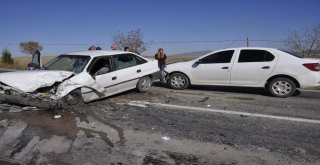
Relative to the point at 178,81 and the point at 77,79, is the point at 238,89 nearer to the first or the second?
the point at 178,81

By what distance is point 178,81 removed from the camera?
440 inches

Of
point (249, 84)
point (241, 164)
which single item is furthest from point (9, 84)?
point (249, 84)

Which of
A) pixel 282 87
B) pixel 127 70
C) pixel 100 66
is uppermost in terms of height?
pixel 100 66

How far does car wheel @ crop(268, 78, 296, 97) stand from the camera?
9.52 m

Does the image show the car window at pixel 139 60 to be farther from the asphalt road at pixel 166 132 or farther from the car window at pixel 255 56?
the car window at pixel 255 56

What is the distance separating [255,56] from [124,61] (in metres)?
3.85

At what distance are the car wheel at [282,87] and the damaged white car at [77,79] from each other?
3.50 metres

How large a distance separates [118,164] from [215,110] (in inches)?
147

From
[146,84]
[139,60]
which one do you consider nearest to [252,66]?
[146,84]

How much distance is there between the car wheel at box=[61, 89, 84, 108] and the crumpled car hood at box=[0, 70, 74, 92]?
399mm

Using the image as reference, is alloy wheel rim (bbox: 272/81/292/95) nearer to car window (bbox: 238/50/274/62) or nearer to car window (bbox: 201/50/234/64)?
car window (bbox: 238/50/274/62)

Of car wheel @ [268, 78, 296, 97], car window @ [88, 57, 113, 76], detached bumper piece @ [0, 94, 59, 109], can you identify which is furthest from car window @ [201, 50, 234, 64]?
detached bumper piece @ [0, 94, 59, 109]

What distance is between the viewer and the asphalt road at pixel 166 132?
4828 millimetres

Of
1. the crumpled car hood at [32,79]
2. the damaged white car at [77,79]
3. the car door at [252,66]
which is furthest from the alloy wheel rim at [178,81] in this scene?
the crumpled car hood at [32,79]
